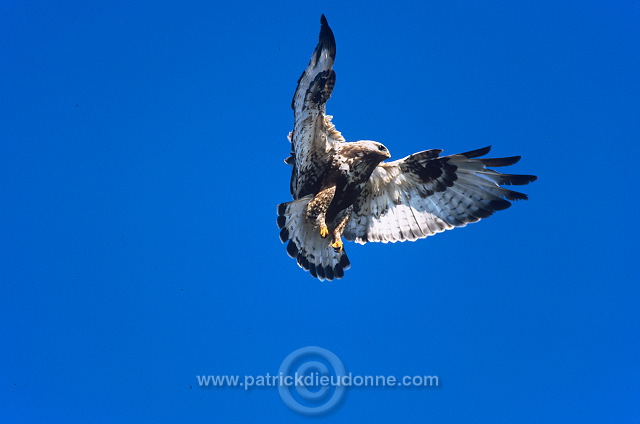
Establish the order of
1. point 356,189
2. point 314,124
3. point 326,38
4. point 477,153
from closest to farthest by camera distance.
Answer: point 326,38, point 314,124, point 477,153, point 356,189

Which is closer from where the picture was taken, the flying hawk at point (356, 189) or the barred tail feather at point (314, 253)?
the flying hawk at point (356, 189)

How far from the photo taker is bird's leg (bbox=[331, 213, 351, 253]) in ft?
20.9

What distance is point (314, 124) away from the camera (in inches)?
248

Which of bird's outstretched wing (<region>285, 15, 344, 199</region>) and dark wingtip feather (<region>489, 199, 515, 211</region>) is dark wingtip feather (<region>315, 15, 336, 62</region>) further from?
dark wingtip feather (<region>489, 199, 515, 211</region>)

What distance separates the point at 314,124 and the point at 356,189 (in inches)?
37.0

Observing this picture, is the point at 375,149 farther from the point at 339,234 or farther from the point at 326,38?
the point at 326,38

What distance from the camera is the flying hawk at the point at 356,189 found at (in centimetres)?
628

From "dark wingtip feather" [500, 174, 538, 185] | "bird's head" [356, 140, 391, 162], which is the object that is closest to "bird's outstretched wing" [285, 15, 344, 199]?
"bird's head" [356, 140, 391, 162]

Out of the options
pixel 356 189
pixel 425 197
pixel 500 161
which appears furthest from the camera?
pixel 425 197

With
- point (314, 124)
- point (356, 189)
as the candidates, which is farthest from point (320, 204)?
point (314, 124)

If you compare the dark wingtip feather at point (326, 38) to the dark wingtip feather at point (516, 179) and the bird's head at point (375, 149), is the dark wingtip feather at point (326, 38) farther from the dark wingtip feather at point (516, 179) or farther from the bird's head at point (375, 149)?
the dark wingtip feather at point (516, 179)

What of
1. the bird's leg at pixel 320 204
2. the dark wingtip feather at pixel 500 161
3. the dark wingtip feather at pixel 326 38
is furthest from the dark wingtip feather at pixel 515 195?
the dark wingtip feather at pixel 326 38

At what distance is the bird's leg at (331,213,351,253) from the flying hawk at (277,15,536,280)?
0.01 metres

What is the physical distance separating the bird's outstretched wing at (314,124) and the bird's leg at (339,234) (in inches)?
18.5
